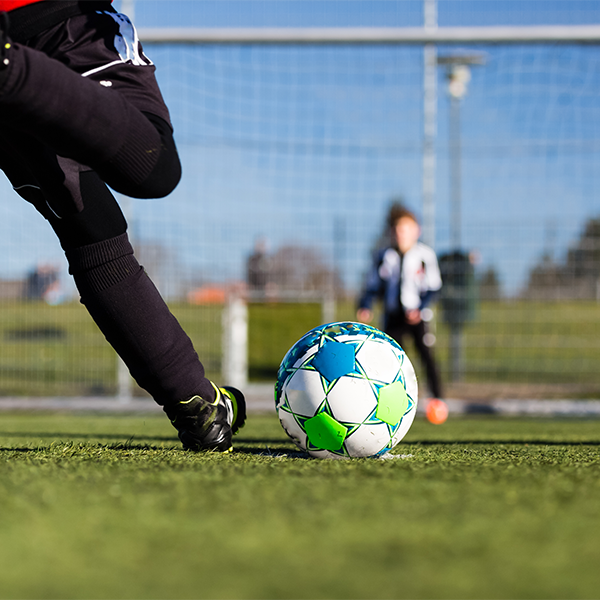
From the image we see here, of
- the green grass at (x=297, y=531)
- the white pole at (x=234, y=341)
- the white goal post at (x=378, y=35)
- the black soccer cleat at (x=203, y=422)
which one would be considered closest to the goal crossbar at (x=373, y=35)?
the white goal post at (x=378, y=35)

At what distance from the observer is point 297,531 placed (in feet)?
3.69

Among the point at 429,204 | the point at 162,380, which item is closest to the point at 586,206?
the point at 429,204

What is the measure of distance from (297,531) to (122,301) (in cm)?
125

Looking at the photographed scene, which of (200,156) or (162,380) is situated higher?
(200,156)

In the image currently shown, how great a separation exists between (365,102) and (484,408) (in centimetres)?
346

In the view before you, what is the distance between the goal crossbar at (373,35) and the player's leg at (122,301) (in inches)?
143

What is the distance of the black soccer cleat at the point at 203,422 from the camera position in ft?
7.28

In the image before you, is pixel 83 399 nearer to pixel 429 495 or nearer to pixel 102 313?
pixel 102 313

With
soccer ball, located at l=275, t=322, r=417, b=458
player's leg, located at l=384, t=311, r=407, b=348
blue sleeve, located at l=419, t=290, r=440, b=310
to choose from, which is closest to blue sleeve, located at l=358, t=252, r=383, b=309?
player's leg, located at l=384, t=311, r=407, b=348

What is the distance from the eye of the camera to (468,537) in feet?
3.63

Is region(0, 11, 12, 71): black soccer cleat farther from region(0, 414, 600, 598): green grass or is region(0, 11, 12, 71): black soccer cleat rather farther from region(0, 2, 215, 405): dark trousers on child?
region(0, 414, 600, 598): green grass

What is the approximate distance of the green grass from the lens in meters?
0.90

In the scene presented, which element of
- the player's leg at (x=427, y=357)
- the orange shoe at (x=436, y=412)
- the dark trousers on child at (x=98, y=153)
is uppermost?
the dark trousers on child at (x=98, y=153)

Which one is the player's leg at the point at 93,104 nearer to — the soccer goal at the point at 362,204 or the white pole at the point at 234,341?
the soccer goal at the point at 362,204
